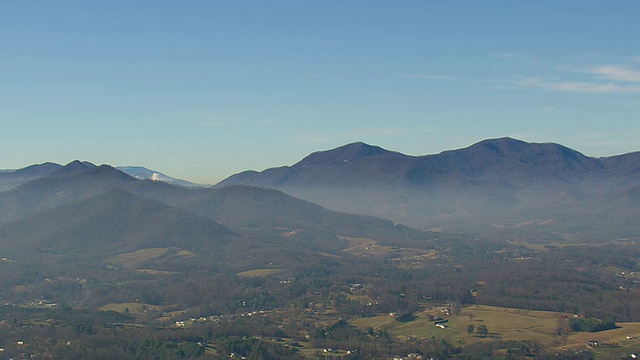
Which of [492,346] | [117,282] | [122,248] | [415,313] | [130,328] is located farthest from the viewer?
[122,248]

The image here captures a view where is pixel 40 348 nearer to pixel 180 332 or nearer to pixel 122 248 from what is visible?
pixel 180 332

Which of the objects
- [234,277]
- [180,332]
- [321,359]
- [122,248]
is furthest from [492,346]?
[122,248]

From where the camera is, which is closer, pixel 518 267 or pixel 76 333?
pixel 76 333

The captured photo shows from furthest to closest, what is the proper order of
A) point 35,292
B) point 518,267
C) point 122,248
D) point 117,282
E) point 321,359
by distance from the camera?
point 122,248 → point 518,267 → point 117,282 → point 35,292 → point 321,359

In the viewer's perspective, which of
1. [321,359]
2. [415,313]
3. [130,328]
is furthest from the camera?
[415,313]

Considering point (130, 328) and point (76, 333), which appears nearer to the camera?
point (76, 333)

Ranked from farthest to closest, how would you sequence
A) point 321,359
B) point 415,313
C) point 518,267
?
point 518,267 < point 415,313 < point 321,359

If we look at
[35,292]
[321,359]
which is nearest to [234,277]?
[35,292]

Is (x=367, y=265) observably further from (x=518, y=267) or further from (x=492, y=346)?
(x=492, y=346)
